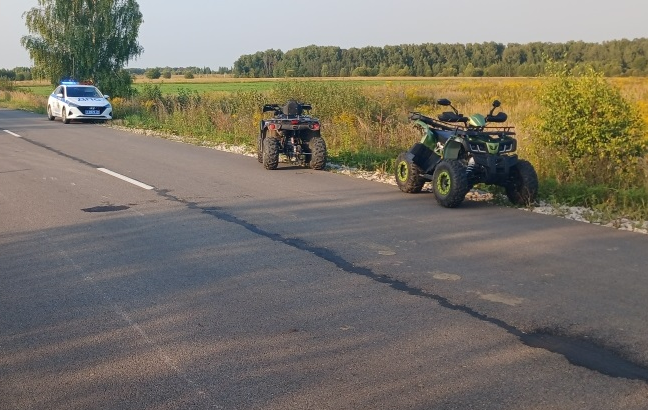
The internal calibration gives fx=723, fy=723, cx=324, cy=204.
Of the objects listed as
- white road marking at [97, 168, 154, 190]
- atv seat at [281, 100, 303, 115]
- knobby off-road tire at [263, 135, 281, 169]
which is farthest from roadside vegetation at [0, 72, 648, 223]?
white road marking at [97, 168, 154, 190]

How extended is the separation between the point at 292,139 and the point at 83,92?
19394 mm

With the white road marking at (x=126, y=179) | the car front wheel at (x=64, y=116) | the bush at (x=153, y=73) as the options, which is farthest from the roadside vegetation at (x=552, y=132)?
the bush at (x=153, y=73)

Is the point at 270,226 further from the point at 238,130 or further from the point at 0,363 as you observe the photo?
the point at 238,130

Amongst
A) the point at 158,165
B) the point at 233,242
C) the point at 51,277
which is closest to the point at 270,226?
the point at 233,242

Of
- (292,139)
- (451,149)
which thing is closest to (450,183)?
(451,149)

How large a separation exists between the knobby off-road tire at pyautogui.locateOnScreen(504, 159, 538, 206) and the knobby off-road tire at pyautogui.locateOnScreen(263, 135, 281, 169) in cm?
551

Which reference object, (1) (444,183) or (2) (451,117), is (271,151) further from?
(1) (444,183)

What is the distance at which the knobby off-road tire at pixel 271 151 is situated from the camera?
14.5 metres

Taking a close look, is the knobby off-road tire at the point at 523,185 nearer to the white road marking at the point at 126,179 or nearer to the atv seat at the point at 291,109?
the atv seat at the point at 291,109

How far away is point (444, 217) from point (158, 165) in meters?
7.91

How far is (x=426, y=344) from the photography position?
4996 millimetres

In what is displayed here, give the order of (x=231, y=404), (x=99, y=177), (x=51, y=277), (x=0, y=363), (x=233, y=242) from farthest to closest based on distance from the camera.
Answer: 1. (x=99, y=177)
2. (x=233, y=242)
3. (x=51, y=277)
4. (x=0, y=363)
5. (x=231, y=404)

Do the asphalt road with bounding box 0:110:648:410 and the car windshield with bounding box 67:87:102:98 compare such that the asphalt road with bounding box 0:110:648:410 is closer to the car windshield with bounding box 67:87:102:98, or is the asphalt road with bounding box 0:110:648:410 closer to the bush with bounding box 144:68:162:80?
the car windshield with bounding box 67:87:102:98

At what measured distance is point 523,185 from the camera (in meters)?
10.1
